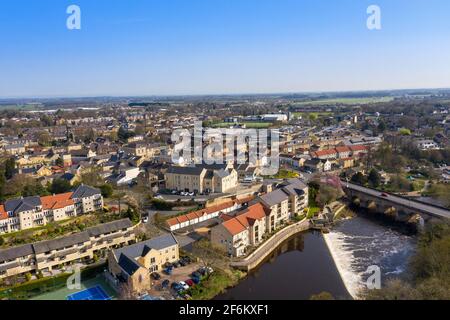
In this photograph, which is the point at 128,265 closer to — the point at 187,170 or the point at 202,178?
the point at 202,178

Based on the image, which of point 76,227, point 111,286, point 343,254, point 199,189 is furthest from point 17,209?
point 343,254

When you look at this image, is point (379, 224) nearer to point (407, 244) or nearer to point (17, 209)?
point (407, 244)

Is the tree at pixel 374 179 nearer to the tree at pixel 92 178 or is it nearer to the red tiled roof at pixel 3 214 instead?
the tree at pixel 92 178

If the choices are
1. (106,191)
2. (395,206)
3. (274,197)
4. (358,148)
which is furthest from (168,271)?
(358,148)

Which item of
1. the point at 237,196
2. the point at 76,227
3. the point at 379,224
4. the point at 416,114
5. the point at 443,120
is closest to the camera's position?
the point at 76,227

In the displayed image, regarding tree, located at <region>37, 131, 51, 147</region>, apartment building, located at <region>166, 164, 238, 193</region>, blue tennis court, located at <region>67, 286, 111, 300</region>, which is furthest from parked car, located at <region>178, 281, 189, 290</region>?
tree, located at <region>37, 131, 51, 147</region>
